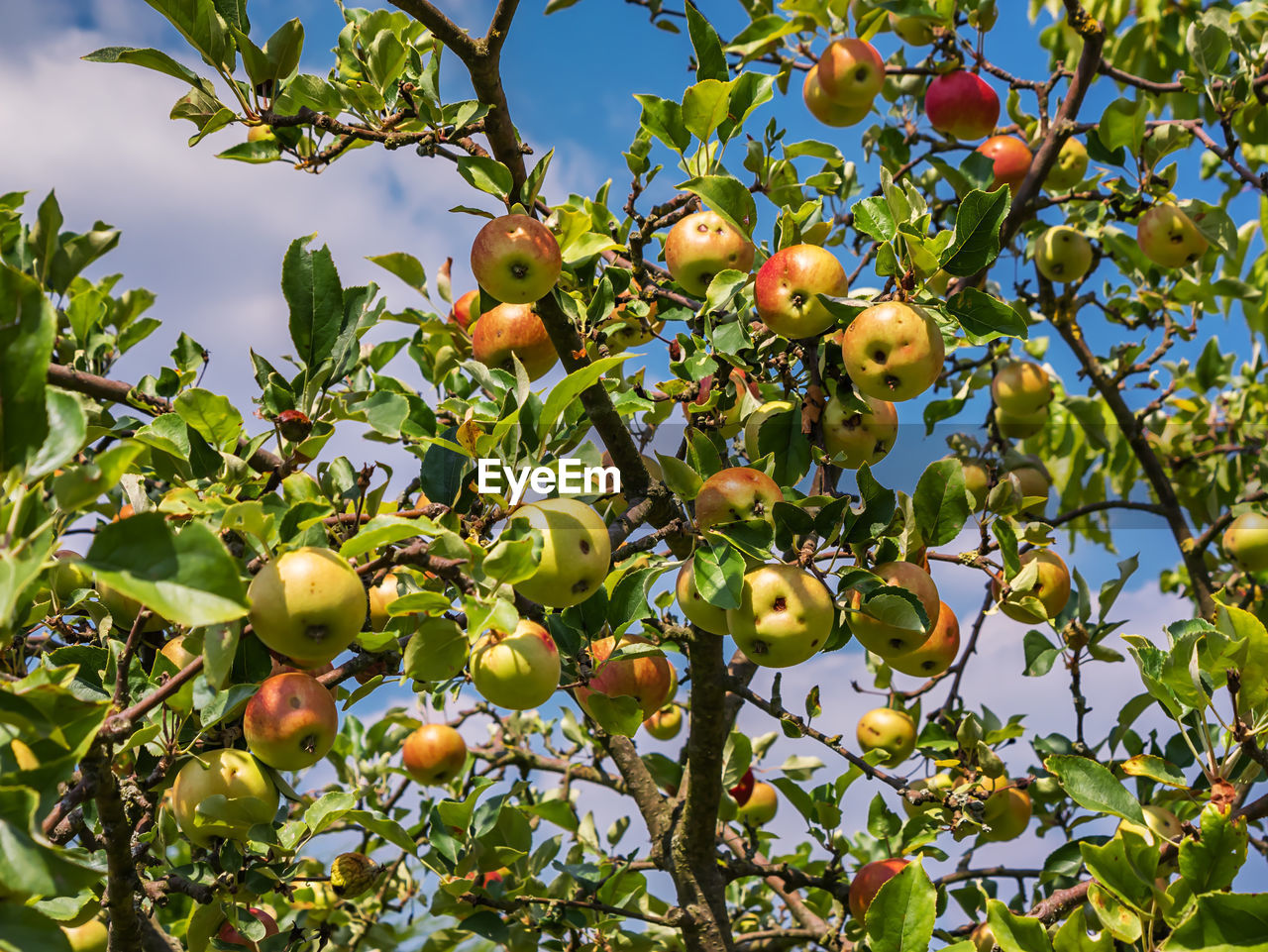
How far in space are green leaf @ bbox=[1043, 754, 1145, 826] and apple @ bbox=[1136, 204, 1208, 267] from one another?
6.64 ft

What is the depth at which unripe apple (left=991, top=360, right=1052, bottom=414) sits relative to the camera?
347 cm

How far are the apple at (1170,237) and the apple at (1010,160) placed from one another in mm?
403

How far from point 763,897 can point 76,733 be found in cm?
298

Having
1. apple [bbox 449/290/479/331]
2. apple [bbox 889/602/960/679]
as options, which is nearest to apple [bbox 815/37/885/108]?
apple [bbox 449/290/479/331]

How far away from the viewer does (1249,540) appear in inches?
121

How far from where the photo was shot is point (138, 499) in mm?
1553

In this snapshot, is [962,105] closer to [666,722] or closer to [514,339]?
[514,339]

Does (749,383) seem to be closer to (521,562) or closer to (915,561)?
(915,561)

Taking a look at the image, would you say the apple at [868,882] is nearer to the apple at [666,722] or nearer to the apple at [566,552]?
the apple at [666,722]

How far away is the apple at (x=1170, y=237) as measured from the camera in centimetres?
305

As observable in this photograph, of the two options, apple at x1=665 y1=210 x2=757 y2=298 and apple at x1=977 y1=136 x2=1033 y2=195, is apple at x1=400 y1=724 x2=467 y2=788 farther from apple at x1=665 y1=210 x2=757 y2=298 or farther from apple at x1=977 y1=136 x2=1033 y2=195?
apple at x1=977 y1=136 x2=1033 y2=195

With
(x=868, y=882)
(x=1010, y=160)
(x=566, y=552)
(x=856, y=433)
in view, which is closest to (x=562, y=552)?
(x=566, y=552)

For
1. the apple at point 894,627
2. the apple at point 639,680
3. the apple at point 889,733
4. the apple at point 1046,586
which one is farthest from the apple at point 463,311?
the apple at point 889,733

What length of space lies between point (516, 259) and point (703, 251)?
1.43ft
